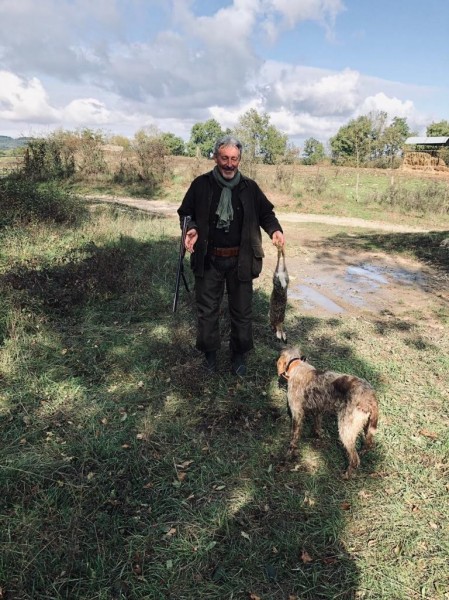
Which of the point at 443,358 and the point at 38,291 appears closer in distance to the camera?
the point at 443,358

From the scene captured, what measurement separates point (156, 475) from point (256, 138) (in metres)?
24.8

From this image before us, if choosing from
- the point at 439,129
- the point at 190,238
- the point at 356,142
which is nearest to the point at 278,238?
the point at 190,238

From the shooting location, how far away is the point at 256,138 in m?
25.1

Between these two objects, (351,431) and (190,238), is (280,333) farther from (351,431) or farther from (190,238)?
(351,431)

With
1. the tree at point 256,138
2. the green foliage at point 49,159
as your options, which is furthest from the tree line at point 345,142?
the green foliage at point 49,159

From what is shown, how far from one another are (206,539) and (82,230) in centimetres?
769

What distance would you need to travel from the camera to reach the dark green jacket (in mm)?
3918

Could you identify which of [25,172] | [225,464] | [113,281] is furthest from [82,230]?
[25,172]

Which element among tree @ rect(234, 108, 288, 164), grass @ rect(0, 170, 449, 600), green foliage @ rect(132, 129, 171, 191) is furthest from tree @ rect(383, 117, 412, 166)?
grass @ rect(0, 170, 449, 600)

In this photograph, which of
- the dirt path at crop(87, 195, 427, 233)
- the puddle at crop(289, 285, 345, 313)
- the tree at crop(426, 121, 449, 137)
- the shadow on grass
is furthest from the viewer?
the tree at crop(426, 121, 449, 137)

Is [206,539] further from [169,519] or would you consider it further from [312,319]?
[312,319]

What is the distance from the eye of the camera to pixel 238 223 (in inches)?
158

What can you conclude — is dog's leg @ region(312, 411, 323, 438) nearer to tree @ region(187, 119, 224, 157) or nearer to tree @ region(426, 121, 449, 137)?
tree @ region(426, 121, 449, 137)

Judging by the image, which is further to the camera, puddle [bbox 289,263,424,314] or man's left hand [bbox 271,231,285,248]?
puddle [bbox 289,263,424,314]
